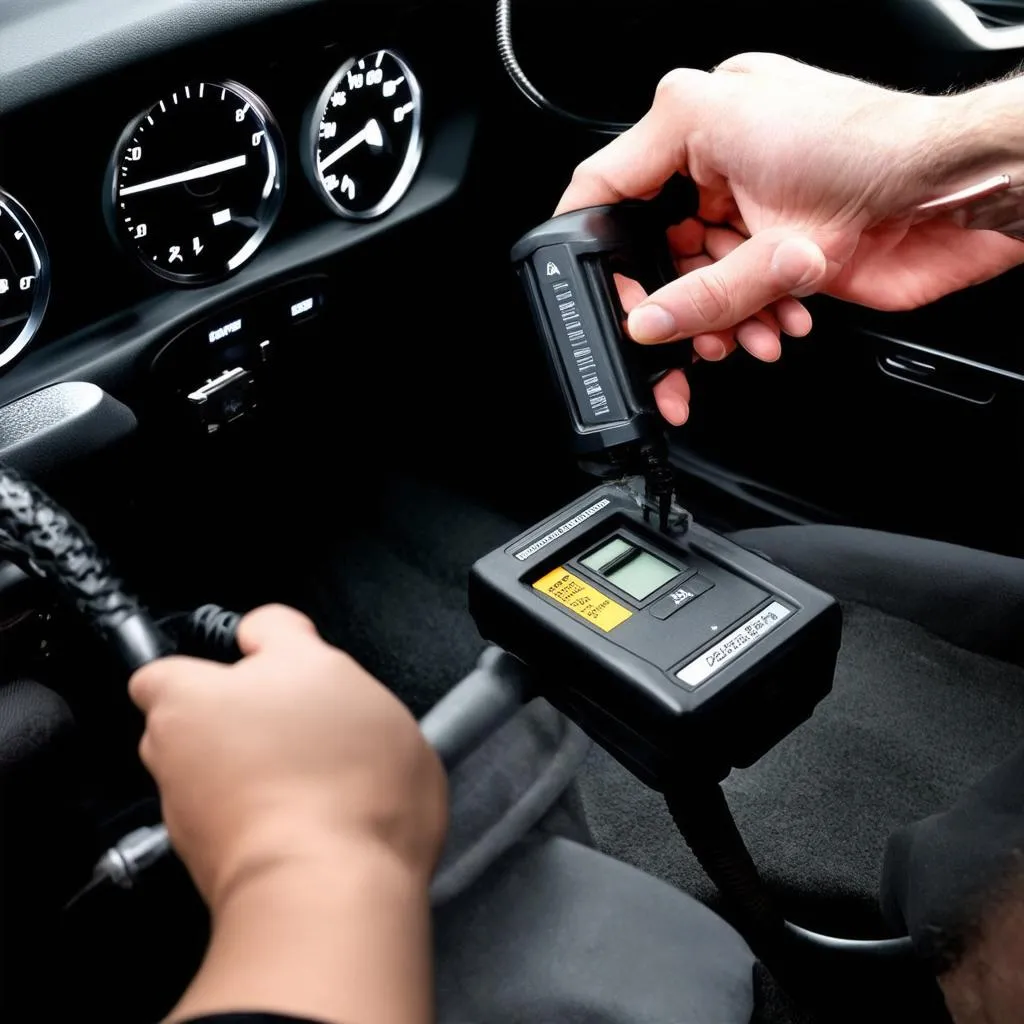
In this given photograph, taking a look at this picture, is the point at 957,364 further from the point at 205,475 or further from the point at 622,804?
the point at 205,475

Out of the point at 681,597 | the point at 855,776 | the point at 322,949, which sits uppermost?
the point at 322,949

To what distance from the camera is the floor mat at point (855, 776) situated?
104 centimetres

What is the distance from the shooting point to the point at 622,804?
1156 millimetres

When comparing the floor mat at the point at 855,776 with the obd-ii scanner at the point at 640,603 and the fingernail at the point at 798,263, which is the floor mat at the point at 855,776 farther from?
the fingernail at the point at 798,263

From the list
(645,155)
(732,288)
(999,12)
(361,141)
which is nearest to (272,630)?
(732,288)

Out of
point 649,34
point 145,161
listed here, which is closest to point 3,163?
point 145,161

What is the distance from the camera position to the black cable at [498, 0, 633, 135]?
1.38 m

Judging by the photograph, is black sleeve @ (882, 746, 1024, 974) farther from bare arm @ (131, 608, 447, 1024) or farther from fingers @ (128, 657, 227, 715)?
fingers @ (128, 657, 227, 715)

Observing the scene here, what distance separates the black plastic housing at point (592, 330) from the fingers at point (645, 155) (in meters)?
0.11

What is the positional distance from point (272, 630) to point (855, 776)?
2.38 ft

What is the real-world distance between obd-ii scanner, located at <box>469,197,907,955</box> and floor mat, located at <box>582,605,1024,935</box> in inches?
5.1

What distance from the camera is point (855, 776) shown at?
1106mm

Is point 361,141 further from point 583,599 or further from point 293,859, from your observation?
point 293,859

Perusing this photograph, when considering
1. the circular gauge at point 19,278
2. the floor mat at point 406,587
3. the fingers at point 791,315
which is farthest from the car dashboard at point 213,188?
the fingers at point 791,315
